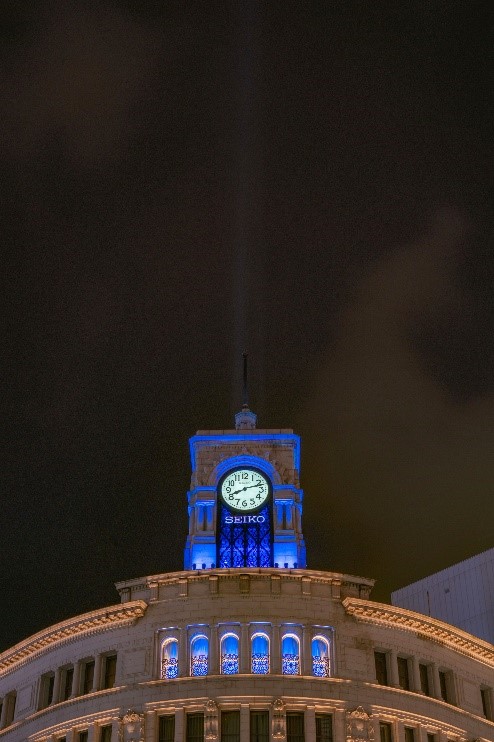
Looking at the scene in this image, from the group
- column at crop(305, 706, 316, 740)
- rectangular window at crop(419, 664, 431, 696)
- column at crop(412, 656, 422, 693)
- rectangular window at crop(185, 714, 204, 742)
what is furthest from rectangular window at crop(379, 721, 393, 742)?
rectangular window at crop(185, 714, 204, 742)

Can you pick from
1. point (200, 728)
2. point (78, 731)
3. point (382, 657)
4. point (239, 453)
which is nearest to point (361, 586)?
point (382, 657)

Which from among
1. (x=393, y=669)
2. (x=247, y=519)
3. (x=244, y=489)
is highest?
(x=244, y=489)

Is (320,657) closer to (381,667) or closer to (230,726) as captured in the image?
(381,667)

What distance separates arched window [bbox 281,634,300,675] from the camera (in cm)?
6266

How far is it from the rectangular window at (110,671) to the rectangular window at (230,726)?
7183 millimetres

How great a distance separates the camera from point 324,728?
61406 millimetres

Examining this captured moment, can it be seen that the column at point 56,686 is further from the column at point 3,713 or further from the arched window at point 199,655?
the arched window at point 199,655

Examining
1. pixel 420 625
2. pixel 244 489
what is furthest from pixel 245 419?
pixel 420 625

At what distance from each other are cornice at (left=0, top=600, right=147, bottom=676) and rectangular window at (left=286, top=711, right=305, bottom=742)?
10.3 m

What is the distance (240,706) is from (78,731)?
9.77m

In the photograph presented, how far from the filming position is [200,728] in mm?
60844

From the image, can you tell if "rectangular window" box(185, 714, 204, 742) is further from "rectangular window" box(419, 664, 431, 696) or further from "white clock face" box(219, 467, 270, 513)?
"white clock face" box(219, 467, 270, 513)

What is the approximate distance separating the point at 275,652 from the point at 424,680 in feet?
33.4

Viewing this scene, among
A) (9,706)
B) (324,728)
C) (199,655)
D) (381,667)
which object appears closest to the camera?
(324,728)
